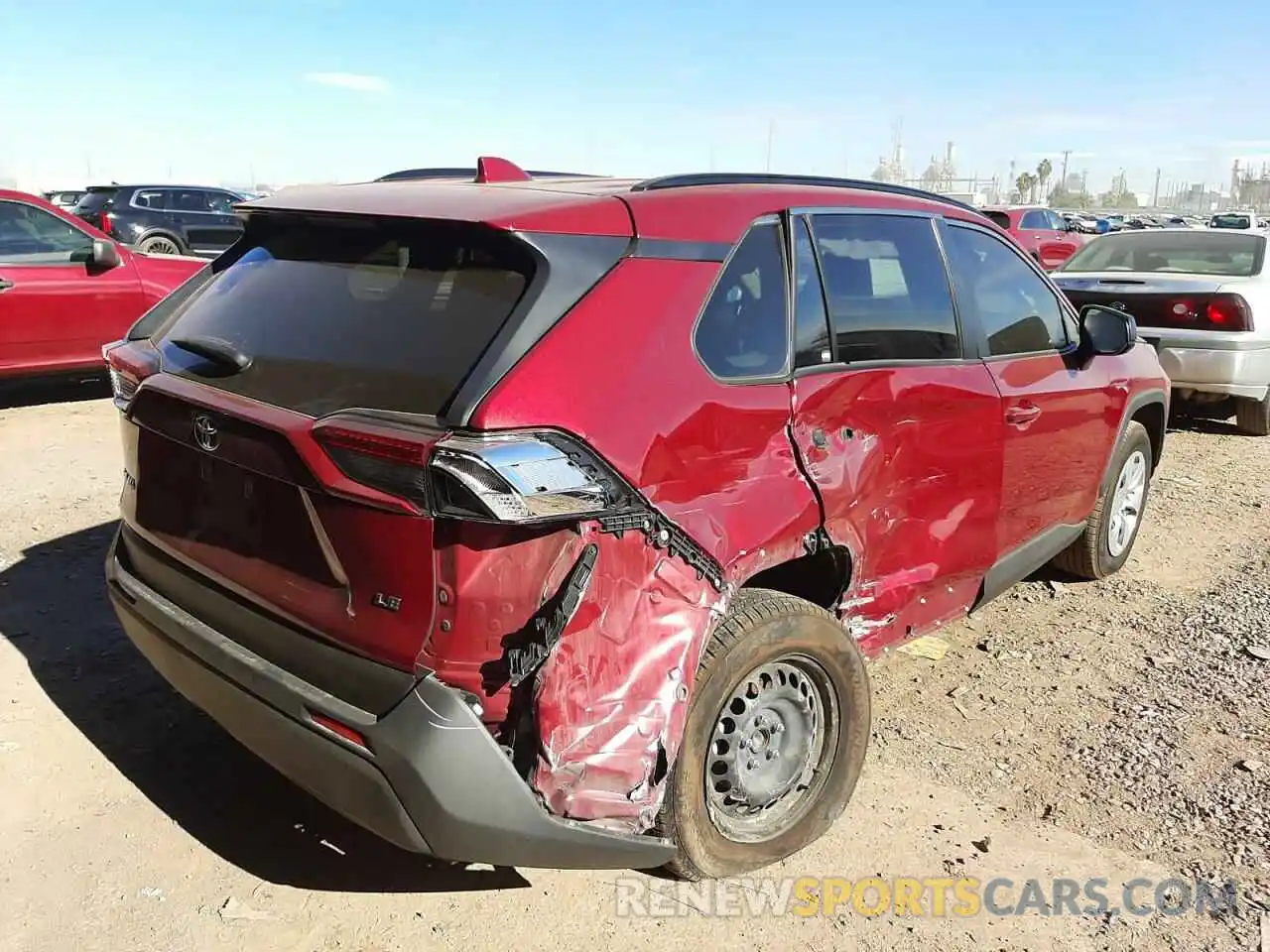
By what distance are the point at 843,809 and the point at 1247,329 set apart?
6.33m

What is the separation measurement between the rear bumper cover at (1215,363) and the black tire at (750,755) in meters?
5.77

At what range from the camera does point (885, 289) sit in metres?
3.19

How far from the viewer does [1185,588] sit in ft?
16.3

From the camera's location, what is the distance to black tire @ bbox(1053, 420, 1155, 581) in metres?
4.67

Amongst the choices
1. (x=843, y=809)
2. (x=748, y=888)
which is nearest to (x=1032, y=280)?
(x=843, y=809)

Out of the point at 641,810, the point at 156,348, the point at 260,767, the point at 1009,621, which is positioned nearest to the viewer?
the point at 641,810

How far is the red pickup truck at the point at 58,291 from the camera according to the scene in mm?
7480

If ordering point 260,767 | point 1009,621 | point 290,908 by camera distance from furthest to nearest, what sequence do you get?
point 1009,621 → point 260,767 → point 290,908

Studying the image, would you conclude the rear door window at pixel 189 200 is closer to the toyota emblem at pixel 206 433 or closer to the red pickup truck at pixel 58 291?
the red pickup truck at pixel 58 291

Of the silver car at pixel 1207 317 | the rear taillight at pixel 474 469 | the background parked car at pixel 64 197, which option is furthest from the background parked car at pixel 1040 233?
the background parked car at pixel 64 197

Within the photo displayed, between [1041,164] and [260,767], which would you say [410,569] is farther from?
[1041,164]

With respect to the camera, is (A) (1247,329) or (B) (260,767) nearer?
(B) (260,767)

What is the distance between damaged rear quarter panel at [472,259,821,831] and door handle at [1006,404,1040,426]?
4.73ft

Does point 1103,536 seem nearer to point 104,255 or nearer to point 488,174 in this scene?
point 488,174
